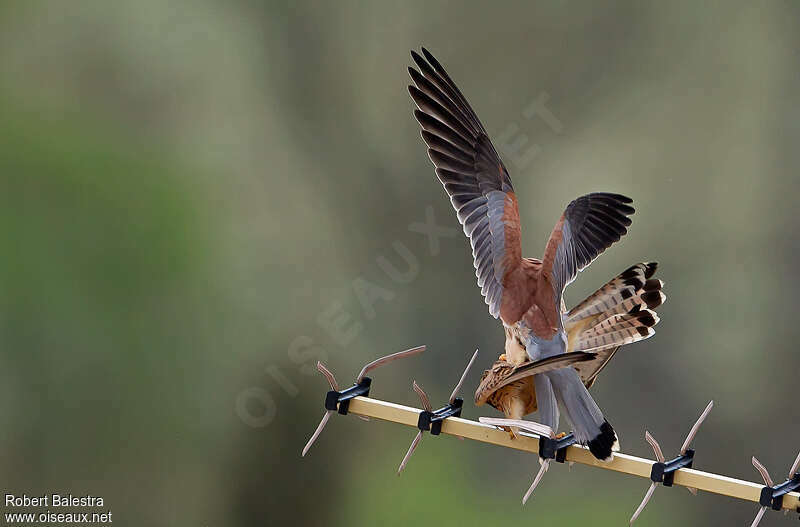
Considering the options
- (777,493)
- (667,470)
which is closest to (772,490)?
(777,493)

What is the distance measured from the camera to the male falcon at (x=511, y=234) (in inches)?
61.5

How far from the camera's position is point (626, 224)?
169cm

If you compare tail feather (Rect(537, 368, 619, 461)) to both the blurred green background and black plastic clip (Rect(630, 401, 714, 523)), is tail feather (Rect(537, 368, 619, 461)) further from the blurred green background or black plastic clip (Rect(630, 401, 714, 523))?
the blurred green background

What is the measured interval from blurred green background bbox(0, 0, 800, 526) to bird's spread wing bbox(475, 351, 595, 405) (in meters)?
2.48

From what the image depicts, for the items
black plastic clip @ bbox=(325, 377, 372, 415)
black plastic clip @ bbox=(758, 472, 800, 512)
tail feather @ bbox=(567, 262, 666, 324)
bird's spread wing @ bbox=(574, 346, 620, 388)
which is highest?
tail feather @ bbox=(567, 262, 666, 324)

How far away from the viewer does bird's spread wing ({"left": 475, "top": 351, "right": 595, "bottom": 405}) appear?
4.31ft

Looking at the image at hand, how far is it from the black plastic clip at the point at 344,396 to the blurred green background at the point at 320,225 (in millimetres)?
2464

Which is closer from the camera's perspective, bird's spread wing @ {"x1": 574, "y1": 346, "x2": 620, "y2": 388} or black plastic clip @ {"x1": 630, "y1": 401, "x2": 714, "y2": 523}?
black plastic clip @ {"x1": 630, "y1": 401, "x2": 714, "y2": 523}

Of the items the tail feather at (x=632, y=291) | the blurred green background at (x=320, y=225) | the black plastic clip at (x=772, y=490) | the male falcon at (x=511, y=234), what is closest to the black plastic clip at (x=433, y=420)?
the male falcon at (x=511, y=234)

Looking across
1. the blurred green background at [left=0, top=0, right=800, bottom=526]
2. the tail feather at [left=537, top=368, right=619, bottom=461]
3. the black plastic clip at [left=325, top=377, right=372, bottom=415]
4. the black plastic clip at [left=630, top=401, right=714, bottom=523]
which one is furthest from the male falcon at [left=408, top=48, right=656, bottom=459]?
the blurred green background at [left=0, top=0, right=800, bottom=526]

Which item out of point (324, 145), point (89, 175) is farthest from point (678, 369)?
point (89, 175)

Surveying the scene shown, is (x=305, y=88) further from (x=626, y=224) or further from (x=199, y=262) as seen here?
(x=626, y=224)

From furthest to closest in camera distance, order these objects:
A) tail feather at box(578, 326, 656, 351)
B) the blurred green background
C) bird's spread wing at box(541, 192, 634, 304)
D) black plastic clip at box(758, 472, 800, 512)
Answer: the blurred green background → bird's spread wing at box(541, 192, 634, 304) → tail feather at box(578, 326, 656, 351) → black plastic clip at box(758, 472, 800, 512)

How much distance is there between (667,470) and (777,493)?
0.15 m
